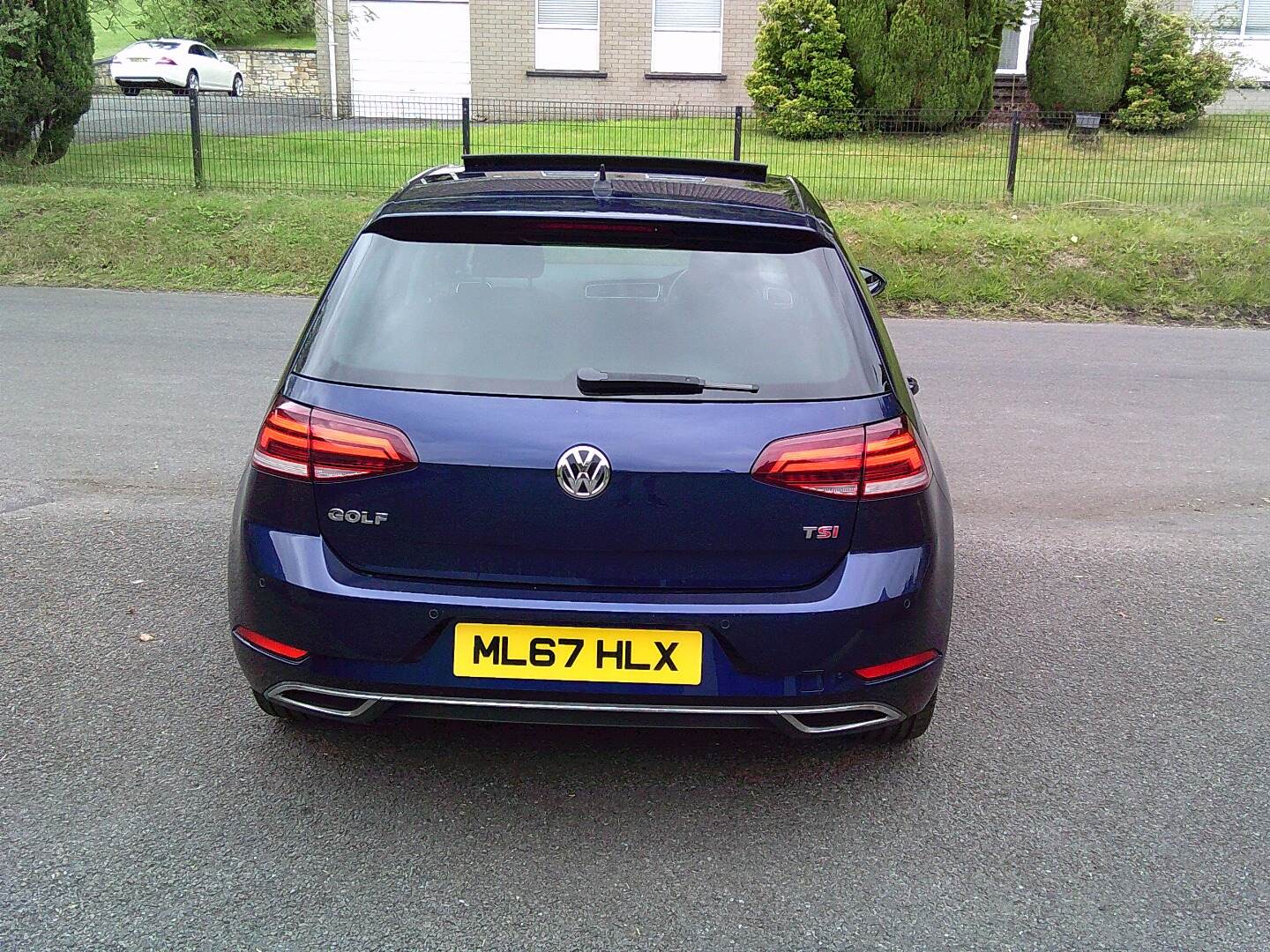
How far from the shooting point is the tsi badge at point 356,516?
9.70ft

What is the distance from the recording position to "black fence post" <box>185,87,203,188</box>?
14.5 metres

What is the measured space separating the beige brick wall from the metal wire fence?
876 cm

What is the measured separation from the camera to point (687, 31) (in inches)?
969

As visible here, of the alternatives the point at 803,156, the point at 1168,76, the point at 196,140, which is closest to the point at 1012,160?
the point at 803,156

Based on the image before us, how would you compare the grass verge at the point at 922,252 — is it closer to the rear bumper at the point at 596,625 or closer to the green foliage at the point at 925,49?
the green foliage at the point at 925,49

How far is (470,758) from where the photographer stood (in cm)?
347

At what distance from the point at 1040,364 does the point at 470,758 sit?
6965 millimetres

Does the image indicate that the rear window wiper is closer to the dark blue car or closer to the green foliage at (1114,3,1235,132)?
the dark blue car

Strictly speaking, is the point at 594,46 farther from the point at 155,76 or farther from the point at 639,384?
the point at 639,384

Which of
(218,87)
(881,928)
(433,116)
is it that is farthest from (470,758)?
(218,87)

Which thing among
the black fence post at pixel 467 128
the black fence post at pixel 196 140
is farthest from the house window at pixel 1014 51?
the black fence post at pixel 196 140

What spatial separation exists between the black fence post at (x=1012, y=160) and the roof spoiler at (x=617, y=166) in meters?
11.4

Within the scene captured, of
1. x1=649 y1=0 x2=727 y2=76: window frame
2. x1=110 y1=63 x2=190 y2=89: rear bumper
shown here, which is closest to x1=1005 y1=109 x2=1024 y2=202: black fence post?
x1=649 y1=0 x2=727 y2=76: window frame

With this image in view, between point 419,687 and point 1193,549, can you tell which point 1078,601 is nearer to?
point 1193,549
